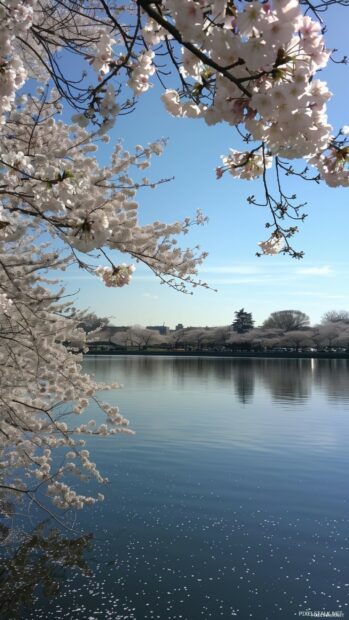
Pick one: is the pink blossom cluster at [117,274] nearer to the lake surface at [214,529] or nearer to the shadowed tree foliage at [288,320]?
the lake surface at [214,529]

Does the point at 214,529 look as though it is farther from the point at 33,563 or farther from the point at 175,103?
the point at 175,103

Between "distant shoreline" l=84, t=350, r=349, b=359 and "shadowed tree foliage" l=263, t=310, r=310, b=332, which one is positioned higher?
"shadowed tree foliage" l=263, t=310, r=310, b=332

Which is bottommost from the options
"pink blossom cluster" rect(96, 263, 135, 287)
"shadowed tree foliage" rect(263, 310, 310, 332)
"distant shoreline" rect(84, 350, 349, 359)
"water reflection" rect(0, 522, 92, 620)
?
"water reflection" rect(0, 522, 92, 620)

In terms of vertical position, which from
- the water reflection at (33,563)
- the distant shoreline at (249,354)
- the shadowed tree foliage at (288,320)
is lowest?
the water reflection at (33,563)

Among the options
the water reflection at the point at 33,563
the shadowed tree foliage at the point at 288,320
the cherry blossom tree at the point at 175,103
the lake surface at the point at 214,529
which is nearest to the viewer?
the cherry blossom tree at the point at 175,103

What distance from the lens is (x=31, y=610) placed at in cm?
472

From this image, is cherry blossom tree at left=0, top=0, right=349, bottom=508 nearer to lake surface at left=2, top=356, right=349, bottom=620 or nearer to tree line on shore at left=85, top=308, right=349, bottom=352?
lake surface at left=2, top=356, right=349, bottom=620

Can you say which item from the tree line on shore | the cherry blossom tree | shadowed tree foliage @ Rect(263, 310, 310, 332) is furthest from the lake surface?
shadowed tree foliage @ Rect(263, 310, 310, 332)

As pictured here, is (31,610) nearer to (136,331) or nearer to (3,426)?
(3,426)

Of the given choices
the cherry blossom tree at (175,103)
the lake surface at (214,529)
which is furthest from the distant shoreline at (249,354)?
the cherry blossom tree at (175,103)

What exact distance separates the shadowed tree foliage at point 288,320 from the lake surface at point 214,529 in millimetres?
81480

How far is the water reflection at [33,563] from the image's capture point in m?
4.98

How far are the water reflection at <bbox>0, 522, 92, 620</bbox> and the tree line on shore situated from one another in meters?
75.2

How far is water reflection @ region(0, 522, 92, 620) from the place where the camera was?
4977 mm
